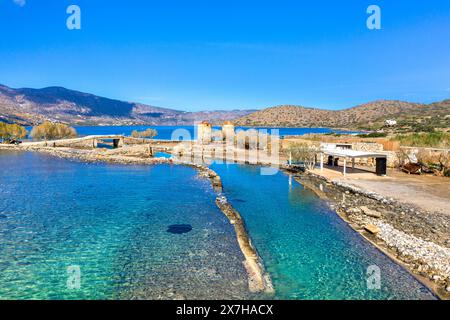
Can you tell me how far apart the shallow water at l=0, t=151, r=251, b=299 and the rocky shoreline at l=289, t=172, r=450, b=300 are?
476 cm

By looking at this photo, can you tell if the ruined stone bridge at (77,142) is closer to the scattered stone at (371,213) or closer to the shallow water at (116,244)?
the shallow water at (116,244)

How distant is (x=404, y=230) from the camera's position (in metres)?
11.5

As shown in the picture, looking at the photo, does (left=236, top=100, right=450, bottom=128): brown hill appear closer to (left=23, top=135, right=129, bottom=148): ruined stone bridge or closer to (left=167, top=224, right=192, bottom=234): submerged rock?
(left=23, top=135, right=129, bottom=148): ruined stone bridge

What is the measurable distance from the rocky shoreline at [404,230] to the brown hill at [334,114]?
7762 cm

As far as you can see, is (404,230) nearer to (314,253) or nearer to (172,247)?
(314,253)

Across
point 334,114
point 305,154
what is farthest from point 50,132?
point 334,114

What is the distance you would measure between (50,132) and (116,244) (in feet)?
192

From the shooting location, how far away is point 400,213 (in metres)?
13.6

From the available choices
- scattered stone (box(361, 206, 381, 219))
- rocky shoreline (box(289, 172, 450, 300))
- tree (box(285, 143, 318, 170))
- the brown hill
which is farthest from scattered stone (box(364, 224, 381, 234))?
the brown hill

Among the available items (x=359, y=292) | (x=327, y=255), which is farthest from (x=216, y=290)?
(x=327, y=255)

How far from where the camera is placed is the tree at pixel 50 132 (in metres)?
59.4

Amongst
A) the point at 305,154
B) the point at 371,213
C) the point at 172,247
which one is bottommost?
the point at 172,247

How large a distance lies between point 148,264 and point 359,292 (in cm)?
552
